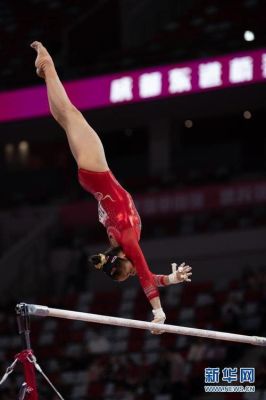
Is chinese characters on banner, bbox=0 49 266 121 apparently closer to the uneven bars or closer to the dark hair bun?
the uneven bars

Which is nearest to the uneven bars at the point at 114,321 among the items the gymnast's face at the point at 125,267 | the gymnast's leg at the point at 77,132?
the gymnast's face at the point at 125,267

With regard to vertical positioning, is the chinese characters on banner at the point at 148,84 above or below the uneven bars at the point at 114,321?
above

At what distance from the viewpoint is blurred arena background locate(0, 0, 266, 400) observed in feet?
47.4

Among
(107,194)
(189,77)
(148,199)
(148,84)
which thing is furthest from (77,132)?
(148,199)

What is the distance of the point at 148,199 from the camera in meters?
18.4

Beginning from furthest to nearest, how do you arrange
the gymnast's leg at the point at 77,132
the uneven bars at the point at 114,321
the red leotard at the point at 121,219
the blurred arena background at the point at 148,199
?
the blurred arena background at the point at 148,199, the gymnast's leg at the point at 77,132, the red leotard at the point at 121,219, the uneven bars at the point at 114,321

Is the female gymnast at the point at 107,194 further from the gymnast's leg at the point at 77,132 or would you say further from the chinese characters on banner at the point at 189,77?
the chinese characters on banner at the point at 189,77

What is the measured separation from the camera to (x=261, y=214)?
17.8m

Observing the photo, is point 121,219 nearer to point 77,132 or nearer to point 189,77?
point 77,132

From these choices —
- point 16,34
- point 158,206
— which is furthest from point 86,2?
point 158,206

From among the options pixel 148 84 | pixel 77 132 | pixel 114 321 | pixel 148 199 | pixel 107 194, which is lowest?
pixel 114 321

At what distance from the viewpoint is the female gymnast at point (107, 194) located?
8711 mm

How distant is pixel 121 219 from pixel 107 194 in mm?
291

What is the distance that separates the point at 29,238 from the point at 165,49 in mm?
5144
